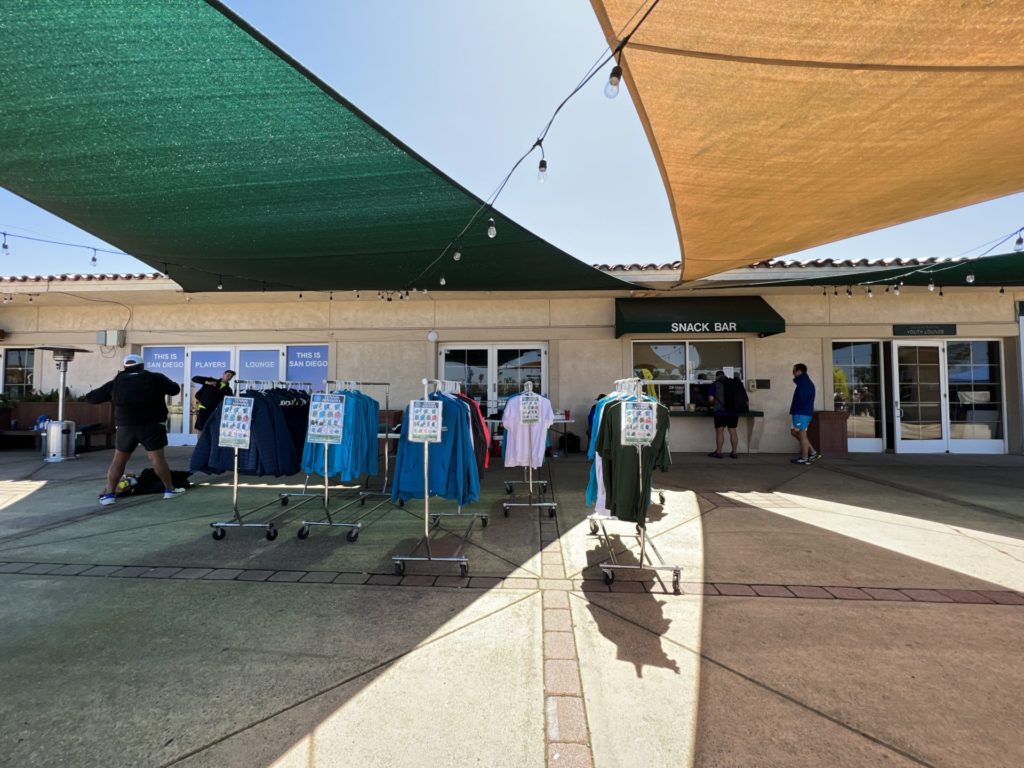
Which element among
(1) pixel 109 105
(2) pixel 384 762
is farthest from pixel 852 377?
(1) pixel 109 105

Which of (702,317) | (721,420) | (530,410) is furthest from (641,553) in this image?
(702,317)

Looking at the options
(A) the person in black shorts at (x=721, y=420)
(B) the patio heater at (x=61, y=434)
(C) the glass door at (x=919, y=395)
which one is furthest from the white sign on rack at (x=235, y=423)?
(C) the glass door at (x=919, y=395)

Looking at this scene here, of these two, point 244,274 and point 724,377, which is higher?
point 244,274

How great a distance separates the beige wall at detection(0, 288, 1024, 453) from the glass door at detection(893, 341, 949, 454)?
0.55 m

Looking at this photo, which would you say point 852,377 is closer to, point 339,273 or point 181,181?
point 339,273

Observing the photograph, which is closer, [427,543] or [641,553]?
[641,553]

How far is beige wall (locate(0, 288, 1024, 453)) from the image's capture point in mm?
8523

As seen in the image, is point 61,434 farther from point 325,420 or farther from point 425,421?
point 425,421

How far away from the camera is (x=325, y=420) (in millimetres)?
3852

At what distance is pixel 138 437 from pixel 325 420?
9.27ft

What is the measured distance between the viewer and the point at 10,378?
10109 millimetres

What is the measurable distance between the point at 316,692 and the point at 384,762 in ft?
1.70

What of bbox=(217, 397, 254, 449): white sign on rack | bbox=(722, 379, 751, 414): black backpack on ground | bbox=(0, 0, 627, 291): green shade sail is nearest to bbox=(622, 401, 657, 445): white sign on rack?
bbox=(0, 0, 627, 291): green shade sail

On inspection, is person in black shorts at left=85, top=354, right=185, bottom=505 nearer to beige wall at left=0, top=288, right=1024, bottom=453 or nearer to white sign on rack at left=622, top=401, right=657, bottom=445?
beige wall at left=0, top=288, right=1024, bottom=453
